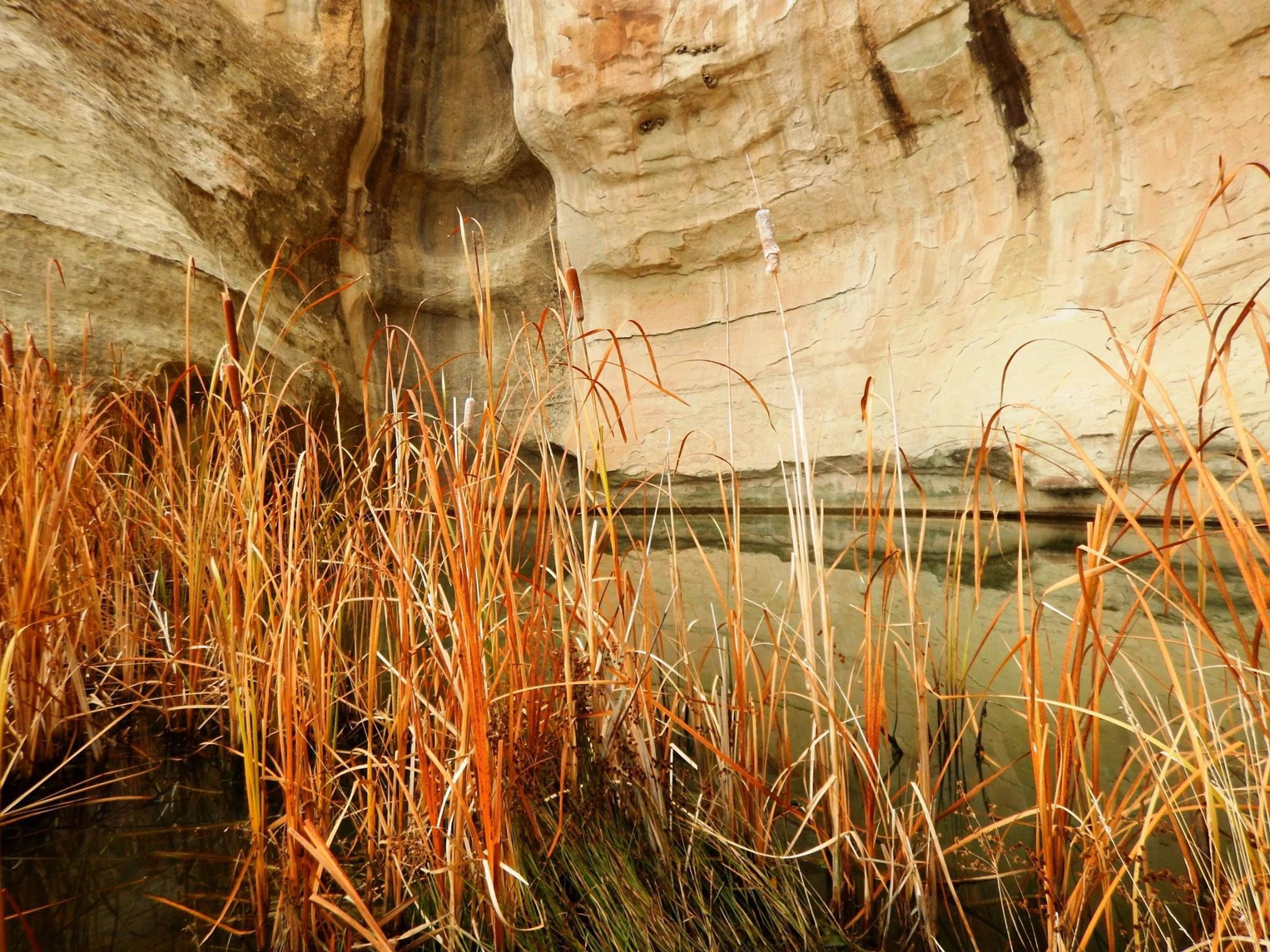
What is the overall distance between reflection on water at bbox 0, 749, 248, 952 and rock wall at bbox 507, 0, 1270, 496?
5.11ft

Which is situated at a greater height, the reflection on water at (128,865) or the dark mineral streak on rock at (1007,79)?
the dark mineral streak on rock at (1007,79)

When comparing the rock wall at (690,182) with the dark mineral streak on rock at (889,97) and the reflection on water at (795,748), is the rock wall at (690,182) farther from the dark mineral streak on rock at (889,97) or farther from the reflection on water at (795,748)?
the reflection on water at (795,748)

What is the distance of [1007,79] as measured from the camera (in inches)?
107

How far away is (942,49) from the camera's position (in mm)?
2752

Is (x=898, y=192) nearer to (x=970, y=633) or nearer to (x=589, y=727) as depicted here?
(x=970, y=633)

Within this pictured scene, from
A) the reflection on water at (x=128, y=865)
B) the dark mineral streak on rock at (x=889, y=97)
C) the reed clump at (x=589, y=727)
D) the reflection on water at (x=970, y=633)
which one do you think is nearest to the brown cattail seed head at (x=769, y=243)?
the reed clump at (x=589, y=727)

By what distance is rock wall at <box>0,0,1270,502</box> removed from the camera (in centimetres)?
234

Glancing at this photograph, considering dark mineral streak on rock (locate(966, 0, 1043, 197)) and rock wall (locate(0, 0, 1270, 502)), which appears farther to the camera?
dark mineral streak on rock (locate(966, 0, 1043, 197))

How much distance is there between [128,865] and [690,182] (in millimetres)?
3424

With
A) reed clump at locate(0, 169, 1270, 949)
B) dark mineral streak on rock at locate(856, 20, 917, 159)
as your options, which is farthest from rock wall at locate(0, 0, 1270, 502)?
reed clump at locate(0, 169, 1270, 949)

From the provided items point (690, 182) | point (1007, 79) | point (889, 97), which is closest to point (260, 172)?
point (690, 182)

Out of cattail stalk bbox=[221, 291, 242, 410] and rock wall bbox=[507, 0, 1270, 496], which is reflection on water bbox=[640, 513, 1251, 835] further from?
cattail stalk bbox=[221, 291, 242, 410]

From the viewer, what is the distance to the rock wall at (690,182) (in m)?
2.34

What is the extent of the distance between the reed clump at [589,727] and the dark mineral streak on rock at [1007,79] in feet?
7.39
